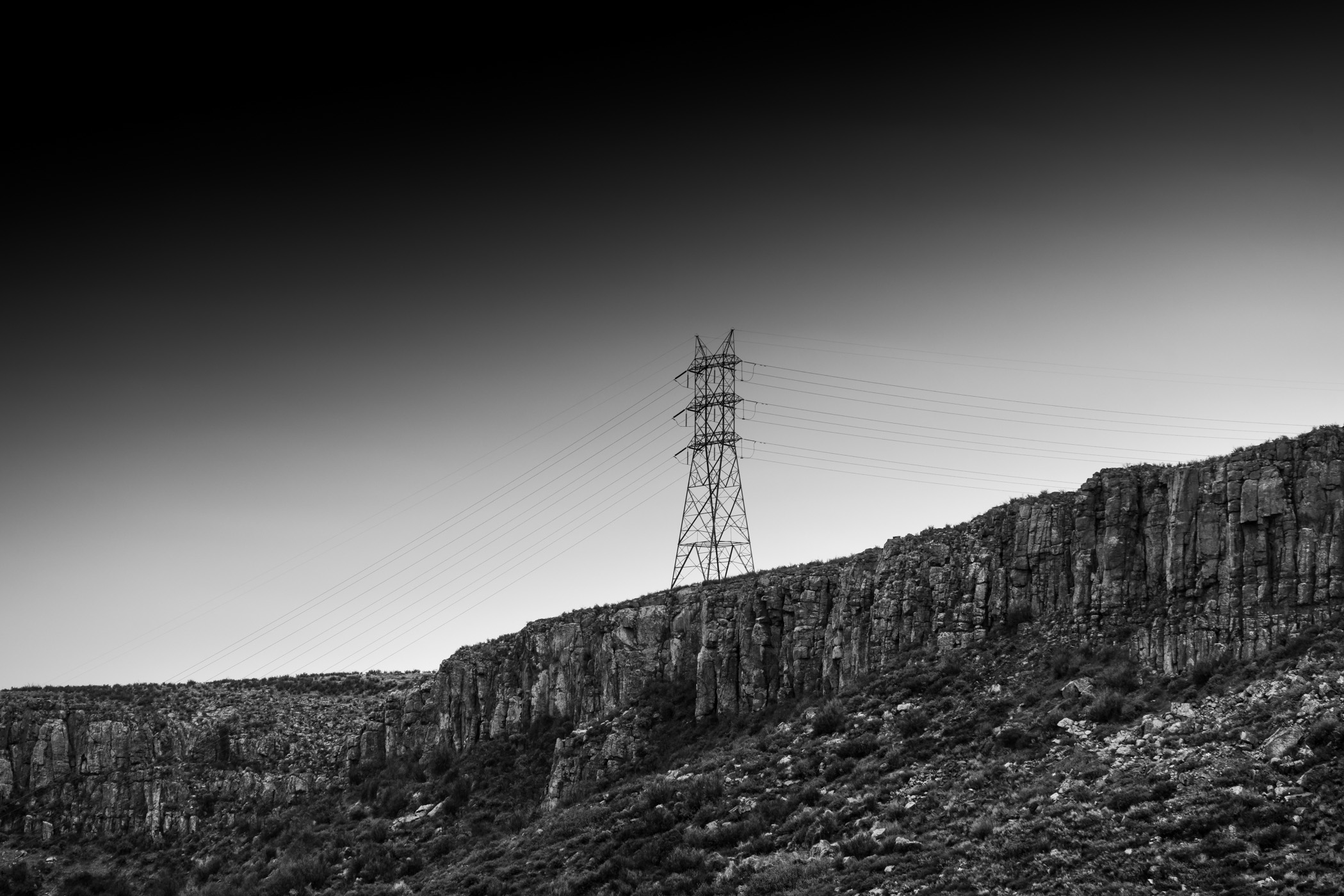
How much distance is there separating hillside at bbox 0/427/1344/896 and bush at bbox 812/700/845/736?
17 centimetres

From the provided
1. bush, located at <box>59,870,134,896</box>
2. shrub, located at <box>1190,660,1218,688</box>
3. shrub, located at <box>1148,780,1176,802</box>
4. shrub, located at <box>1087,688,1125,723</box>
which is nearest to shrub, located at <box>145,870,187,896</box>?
bush, located at <box>59,870,134,896</box>

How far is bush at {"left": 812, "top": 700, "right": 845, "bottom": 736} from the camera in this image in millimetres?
51656

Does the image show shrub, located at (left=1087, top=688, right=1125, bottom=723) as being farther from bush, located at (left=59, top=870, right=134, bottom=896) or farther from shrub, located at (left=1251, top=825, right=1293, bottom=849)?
bush, located at (left=59, top=870, right=134, bottom=896)

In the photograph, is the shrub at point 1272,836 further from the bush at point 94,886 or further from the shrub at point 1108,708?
the bush at point 94,886

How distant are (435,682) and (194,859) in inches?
678

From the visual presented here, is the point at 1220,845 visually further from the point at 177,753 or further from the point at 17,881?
the point at 17,881

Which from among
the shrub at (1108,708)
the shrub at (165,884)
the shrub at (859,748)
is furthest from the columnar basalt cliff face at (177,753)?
the shrub at (1108,708)

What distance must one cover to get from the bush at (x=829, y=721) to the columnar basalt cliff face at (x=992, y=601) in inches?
147

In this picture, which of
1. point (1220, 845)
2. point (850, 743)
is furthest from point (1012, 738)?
point (1220, 845)

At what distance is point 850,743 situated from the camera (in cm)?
4934

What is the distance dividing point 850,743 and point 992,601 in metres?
10.3

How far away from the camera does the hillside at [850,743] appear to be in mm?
36781

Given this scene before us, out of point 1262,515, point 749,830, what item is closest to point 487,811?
point 749,830

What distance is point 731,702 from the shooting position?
59500 mm
